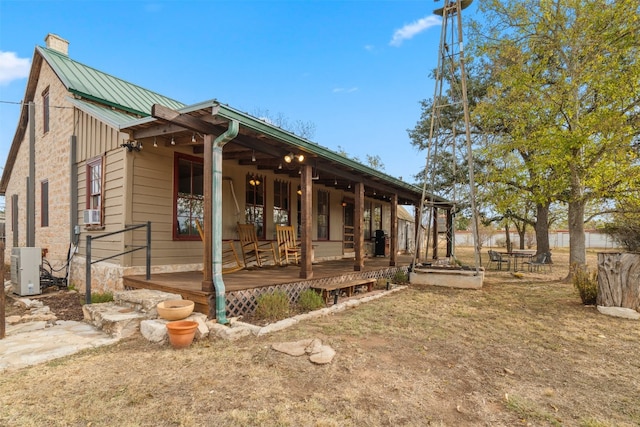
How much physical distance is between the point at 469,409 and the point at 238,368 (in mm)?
1887

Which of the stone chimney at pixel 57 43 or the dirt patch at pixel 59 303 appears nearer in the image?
the dirt patch at pixel 59 303

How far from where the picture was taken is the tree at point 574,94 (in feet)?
24.0

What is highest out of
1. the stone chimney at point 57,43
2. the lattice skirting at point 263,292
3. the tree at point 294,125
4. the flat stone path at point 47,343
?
the tree at point 294,125

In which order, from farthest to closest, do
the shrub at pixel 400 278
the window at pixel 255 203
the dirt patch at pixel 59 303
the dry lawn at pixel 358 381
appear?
the shrub at pixel 400 278 < the window at pixel 255 203 < the dirt patch at pixel 59 303 < the dry lawn at pixel 358 381

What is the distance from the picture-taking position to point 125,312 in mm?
4402

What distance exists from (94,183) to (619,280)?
920cm

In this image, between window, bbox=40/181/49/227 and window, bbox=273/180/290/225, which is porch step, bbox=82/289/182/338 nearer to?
window, bbox=273/180/290/225

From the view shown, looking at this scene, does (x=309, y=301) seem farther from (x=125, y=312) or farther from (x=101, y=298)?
(x=101, y=298)

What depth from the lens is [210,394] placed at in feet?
8.57

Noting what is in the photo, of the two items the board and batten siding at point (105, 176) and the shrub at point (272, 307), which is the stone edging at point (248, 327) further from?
the board and batten siding at point (105, 176)

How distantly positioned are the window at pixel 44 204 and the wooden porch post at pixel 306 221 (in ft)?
22.2

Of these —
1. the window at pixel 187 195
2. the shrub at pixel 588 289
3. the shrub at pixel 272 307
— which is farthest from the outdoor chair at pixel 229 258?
the shrub at pixel 588 289

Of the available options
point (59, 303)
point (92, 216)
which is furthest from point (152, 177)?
point (59, 303)

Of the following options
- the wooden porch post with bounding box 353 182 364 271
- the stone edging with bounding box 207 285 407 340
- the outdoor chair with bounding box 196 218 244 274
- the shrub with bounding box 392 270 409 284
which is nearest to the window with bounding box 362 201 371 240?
the shrub with bounding box 392 270 409 284
